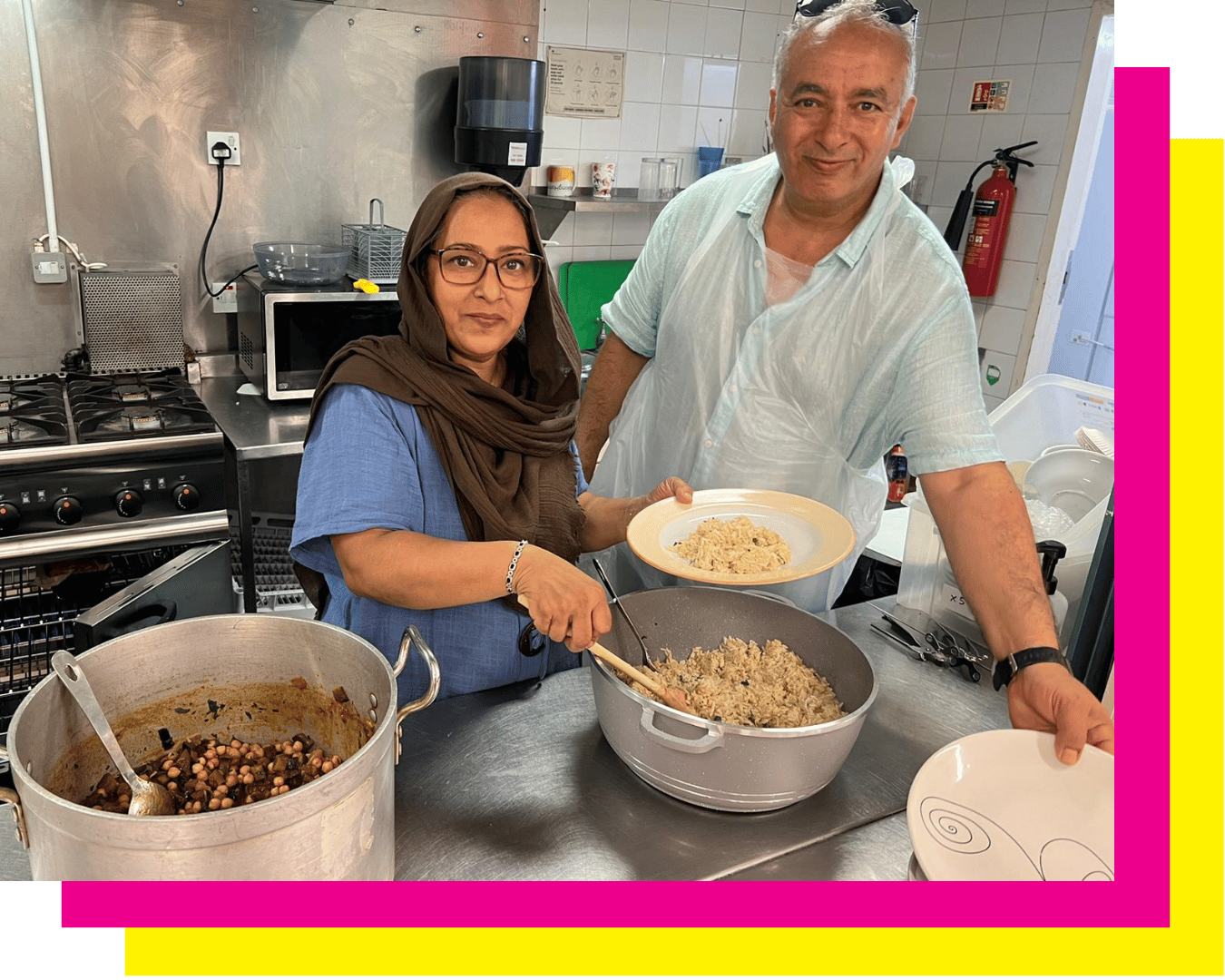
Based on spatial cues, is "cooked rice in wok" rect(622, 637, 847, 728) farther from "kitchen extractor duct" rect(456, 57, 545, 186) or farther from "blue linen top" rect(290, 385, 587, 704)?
"kitchen extractor duct" rect(456, 57, 545, 186)

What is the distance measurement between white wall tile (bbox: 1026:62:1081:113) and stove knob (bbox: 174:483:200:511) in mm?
3100

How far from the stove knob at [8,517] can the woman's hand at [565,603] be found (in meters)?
1.60

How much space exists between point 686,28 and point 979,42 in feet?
3.70

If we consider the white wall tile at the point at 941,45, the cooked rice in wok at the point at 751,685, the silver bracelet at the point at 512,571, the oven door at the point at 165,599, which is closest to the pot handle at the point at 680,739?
the cooked rice in wok at the point at 751,685

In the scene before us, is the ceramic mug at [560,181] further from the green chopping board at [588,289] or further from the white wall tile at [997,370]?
the white wall tile at [997,370]

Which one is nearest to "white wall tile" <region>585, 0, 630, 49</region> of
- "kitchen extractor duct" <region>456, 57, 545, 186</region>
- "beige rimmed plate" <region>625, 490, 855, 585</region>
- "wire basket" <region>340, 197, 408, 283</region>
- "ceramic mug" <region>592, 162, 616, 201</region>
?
"ceramic mug" <region>592, 162, 616, 201</region>

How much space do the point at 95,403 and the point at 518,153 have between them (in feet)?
4.62

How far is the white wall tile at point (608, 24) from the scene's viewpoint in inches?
128

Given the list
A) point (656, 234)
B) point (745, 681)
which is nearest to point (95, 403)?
point (656, 234)

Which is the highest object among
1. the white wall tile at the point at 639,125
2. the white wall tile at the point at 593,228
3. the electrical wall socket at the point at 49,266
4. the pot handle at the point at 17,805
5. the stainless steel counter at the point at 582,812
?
the white wall tile at the point at 639,125

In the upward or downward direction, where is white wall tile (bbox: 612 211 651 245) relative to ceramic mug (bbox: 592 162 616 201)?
downward

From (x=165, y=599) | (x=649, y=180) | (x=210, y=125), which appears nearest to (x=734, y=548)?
(x=165, y=599)

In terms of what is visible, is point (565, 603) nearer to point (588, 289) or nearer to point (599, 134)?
point (588, 289)

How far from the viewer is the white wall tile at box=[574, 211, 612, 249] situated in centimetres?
351
